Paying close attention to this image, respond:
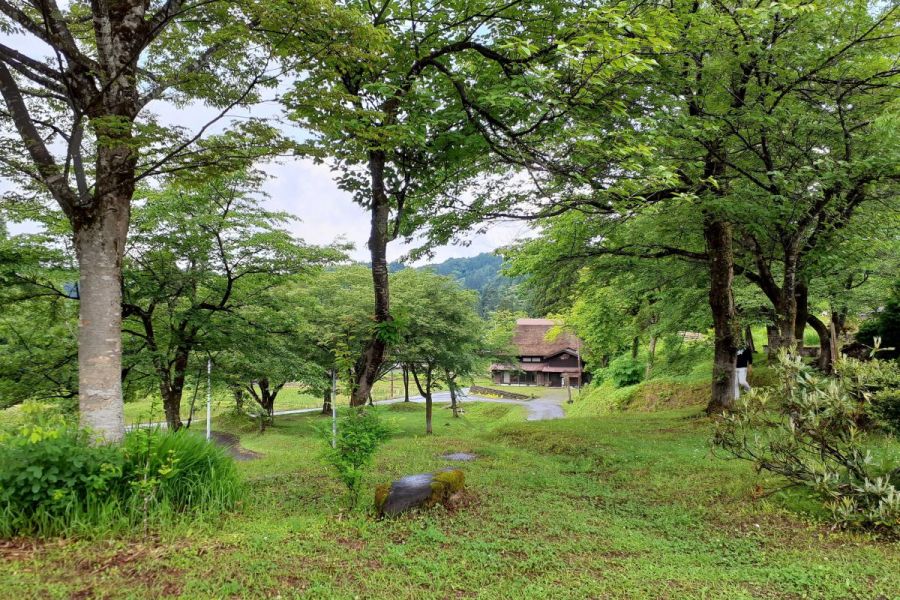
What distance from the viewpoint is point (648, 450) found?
8516 millimetres

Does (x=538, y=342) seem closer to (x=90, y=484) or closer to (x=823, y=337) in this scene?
(x=823, y=337)

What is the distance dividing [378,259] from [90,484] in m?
3.55

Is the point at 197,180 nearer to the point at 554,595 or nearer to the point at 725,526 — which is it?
the point at 554,595

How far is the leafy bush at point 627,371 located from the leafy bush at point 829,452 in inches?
784

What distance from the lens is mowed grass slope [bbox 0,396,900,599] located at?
3.24 metres

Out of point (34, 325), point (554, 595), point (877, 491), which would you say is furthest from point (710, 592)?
point (34, 325)

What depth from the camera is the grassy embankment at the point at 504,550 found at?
324 cm

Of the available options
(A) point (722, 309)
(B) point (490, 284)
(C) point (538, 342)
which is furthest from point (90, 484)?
(B) point (490, 284)

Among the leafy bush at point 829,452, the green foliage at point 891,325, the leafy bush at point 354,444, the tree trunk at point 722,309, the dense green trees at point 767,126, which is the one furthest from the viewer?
the green foliage at point 891,325

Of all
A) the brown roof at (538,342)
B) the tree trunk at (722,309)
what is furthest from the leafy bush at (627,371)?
the brown roof at (538,342)

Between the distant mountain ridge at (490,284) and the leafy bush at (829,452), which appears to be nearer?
the leafy bush at (829,452)

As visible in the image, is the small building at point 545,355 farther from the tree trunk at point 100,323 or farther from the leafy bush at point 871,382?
the tree trunk at point 100,323

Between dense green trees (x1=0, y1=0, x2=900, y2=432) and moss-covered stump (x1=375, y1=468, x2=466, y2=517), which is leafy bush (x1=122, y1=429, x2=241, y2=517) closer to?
dense green trees (x1=0, y1=0, x2=900, y2=432)

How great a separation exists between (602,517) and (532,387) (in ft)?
137
